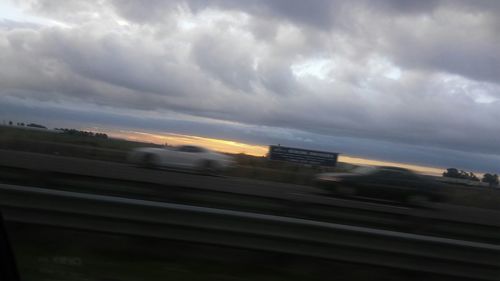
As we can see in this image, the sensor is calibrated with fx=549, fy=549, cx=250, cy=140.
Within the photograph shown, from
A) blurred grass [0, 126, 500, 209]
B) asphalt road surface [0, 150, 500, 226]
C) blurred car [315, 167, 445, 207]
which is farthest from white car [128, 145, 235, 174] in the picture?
blurred car [315, 167, 445, 207]

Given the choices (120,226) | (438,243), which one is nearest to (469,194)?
(438,243)

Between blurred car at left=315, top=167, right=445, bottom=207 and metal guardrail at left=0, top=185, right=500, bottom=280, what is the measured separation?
42.6ft

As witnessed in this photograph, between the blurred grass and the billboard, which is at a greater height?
the billboard

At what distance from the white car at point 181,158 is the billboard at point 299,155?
13.6 meters

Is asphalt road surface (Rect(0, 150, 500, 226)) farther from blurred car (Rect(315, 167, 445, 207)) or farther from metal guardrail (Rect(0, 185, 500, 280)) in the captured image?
metal guardrail (Rect(0, 185, 500, 280))

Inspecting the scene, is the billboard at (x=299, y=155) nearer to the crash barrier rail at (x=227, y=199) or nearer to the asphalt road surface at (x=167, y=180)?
the asphalt road surface at (x=167, y=180)

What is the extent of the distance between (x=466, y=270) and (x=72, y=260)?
467cm

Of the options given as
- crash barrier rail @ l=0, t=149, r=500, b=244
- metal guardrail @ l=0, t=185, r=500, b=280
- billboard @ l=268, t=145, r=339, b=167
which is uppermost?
billboard @ l=268, t=145, r=339, b=167

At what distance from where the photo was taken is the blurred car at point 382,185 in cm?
1973

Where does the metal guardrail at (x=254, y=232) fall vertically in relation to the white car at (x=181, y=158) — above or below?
below

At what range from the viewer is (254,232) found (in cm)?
661

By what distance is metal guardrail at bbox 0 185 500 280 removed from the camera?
258 inches

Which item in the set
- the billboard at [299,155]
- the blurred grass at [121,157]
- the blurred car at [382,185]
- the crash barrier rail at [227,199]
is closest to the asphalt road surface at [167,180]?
the crash barrier rail at [227,199]

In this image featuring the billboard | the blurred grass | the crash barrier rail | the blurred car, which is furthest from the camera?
the billboard
